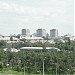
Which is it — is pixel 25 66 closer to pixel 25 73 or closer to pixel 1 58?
pixel 25 73

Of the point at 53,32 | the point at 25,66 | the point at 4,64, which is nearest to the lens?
the point at 25,66

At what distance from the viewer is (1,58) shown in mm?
7957

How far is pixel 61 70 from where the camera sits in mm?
6473

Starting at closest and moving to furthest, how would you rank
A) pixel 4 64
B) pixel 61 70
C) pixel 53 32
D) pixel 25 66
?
1. pixel 61 70
2. pixel 25 66
3. pixel 4 64
4. pixel 53 32

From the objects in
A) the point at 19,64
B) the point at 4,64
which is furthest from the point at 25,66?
the point at 4,64

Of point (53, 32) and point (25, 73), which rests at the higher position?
point (53, 32)

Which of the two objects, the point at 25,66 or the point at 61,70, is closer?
the point at 61,70

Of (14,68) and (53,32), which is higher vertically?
(53,32)

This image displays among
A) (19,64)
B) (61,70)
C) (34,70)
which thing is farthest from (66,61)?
(19,64)

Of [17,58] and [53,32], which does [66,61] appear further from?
[53,32]

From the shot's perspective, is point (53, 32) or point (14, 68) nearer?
point (14, 68)

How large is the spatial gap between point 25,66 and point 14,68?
38 centimetres

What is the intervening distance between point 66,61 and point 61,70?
269 mm

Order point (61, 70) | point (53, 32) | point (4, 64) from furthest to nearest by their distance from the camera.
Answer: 1. point (53, 32)
2. point (4, 64)
3. point (61, 70)
